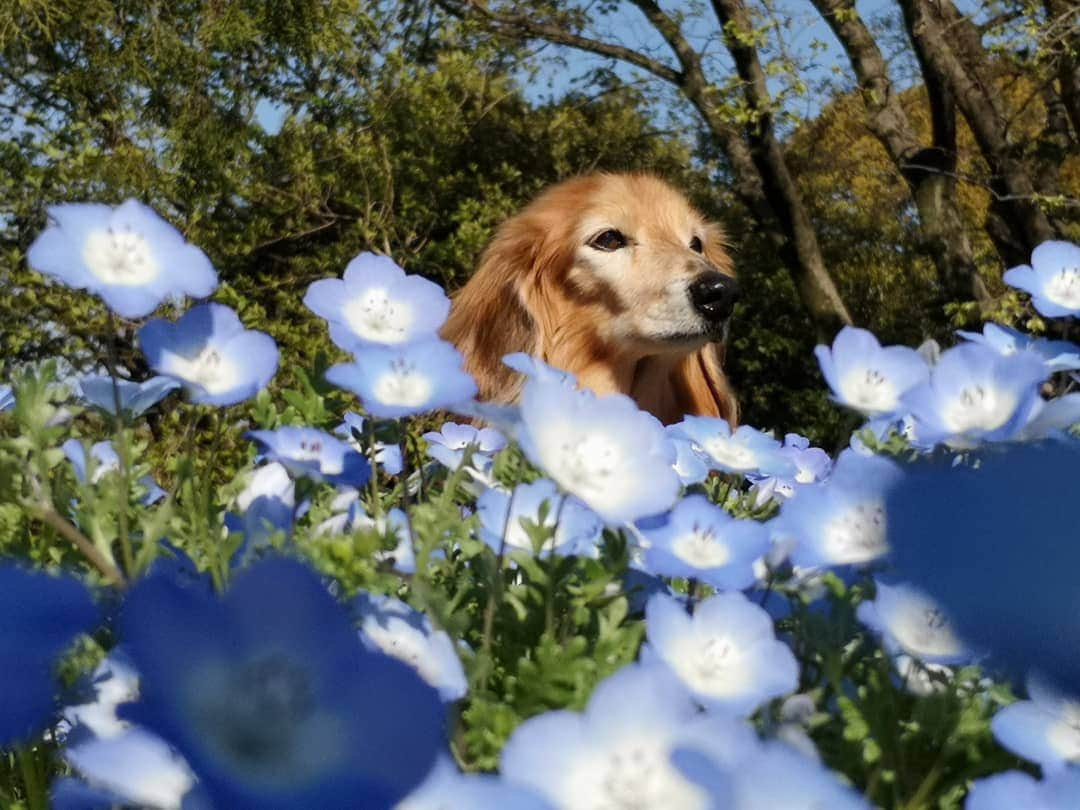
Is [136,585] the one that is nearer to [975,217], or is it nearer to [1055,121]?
[1055,121]

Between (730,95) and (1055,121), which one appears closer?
(730,95)

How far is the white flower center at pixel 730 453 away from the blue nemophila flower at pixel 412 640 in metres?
0.49

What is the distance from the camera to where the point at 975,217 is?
11445 mm

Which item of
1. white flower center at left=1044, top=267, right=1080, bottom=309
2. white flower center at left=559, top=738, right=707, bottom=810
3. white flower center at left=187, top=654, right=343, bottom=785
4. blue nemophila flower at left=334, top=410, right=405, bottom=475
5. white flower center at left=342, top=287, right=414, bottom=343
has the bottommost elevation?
blue nemophila flower at left=334, top=410, right=405, bottom=475

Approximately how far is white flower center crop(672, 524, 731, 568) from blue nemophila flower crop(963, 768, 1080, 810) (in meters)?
0.23

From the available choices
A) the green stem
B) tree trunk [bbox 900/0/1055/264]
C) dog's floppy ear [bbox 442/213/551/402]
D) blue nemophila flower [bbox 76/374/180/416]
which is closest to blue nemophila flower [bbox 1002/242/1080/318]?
blue nemophila flower [bbox 76/374/180/416]

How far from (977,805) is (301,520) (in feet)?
1.86

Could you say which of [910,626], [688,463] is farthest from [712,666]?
[688,463]

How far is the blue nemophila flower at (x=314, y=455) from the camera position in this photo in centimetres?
68

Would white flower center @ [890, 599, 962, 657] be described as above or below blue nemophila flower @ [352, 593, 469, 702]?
above

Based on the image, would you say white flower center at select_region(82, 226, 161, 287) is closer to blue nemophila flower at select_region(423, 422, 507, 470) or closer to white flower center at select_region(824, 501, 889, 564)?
blue nemophila flower at select_region(423, 422, 507, 470)

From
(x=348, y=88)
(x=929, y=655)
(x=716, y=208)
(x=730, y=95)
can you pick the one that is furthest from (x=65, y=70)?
(x=929, y=655)

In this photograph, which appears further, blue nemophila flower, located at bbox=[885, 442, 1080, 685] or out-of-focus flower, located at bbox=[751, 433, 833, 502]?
out-of-focus flower, located at bbox=[751, 433, 833, 502]

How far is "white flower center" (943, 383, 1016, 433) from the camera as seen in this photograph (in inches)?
26.5
